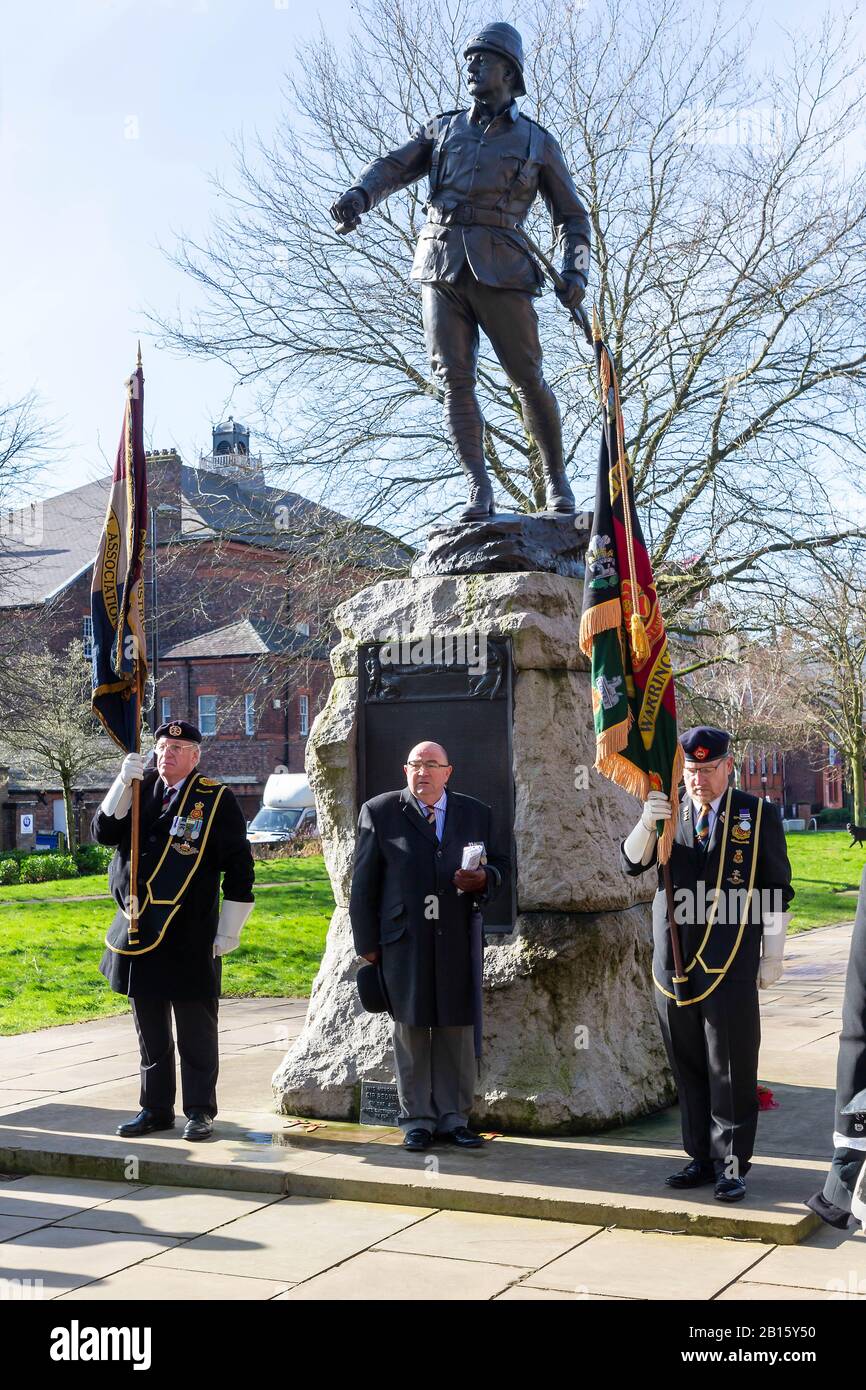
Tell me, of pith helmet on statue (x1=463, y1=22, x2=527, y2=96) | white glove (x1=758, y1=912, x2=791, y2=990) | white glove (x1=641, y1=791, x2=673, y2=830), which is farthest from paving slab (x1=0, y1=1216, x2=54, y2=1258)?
pith helmet on statue (x1=463, y1=22, x2=527, y2=96)

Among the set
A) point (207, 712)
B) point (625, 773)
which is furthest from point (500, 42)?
point (207, 712)

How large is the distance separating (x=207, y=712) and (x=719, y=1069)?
43.5m

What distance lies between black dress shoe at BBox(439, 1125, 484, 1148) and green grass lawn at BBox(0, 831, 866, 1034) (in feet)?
17.0

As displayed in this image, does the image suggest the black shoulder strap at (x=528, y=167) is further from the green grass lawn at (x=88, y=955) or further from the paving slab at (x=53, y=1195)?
the green grass lawn at (x=88, y=955)

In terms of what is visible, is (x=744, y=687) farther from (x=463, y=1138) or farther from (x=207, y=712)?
(x=463, y=1138)

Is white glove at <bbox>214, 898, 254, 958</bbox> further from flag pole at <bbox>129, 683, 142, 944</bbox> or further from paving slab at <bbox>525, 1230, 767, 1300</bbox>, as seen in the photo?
paving slab at <bbox>525, 1230, 767, 1300</bbox>

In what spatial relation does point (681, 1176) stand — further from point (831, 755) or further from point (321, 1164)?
point (831, 755)

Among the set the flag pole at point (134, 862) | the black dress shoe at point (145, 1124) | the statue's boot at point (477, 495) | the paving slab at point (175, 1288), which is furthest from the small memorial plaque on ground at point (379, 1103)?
the statue's boot at point (477, 495)

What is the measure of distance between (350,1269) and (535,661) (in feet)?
10.1

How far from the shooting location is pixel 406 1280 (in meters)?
4.70

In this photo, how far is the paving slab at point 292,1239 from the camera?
4848 millimetres

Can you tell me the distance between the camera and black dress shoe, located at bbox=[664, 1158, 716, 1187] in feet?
18.4

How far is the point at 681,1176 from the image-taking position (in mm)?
5613

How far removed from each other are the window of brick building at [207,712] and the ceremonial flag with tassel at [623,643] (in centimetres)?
4175
